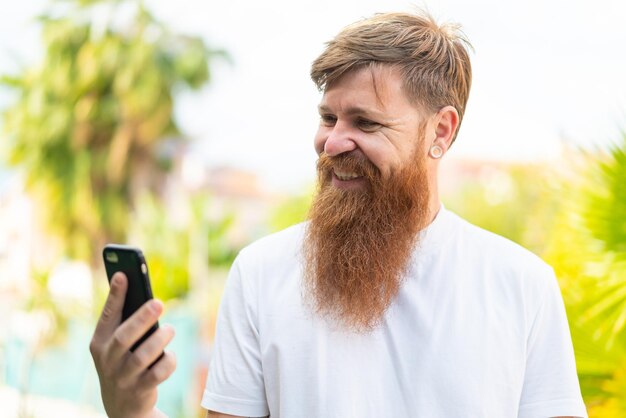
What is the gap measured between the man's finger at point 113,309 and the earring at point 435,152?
39.3 inches

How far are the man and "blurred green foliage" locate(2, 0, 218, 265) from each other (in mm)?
32227

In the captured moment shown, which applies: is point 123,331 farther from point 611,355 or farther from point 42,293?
point 42,293

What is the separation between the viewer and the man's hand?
168 centimetres

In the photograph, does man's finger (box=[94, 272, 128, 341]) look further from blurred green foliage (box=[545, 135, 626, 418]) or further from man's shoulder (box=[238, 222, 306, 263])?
blurred green foliage (box=[545, 135, 626, 418])

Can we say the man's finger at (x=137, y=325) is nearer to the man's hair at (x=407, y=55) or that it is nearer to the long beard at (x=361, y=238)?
the long beard at (x=361, y=238)

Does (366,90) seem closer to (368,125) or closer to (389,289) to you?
(368,125)

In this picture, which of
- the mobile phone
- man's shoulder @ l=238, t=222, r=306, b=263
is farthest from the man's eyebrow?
→ the mobile phone

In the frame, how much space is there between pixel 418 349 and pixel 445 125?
61 cm

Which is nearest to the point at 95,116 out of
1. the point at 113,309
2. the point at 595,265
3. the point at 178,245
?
the point at 178,245

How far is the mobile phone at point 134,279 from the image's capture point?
1707 mm

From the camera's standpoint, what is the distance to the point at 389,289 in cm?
229

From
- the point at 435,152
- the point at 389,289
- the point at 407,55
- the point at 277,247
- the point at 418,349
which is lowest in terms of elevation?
the point at 418,349

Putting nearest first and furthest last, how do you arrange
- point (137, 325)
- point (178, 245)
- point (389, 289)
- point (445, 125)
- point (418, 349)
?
1. point (137, 325)
2. point (418, 349)
3. point (389, 289)
4. point (445, 125)
5. point (178, 245)

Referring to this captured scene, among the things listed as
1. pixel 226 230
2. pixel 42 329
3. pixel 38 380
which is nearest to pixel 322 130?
pixel 42 329
